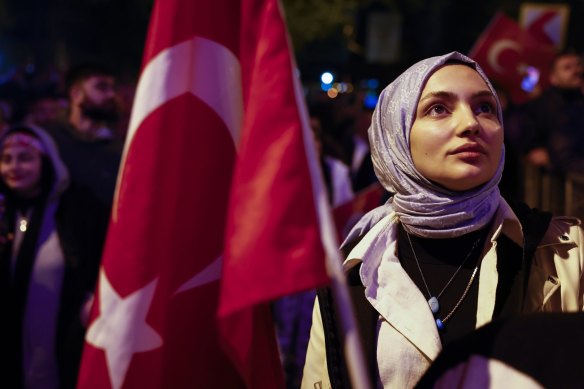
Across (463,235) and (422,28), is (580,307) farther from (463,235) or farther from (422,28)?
(422,28)

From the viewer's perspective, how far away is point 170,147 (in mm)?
3137

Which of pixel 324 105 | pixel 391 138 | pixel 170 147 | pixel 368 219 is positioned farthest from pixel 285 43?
pixel 324 105

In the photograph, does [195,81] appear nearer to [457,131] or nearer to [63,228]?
[457,131]

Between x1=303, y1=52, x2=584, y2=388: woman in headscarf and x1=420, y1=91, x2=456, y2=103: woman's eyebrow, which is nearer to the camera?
x1=303, y1=52, x2=584, y2=388: woman in headscarf

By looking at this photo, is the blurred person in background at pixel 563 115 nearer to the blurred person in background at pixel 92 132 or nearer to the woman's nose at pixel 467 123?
the blurred person in background at pixel 92 132

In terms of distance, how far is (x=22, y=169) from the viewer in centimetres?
705

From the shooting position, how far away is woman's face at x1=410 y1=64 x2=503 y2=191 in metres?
3.25

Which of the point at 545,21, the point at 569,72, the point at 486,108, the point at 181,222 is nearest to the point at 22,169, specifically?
the point at 181,222

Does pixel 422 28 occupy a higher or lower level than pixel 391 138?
higher

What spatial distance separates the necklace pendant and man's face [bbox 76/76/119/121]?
6.29 m

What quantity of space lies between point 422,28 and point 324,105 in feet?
62.0

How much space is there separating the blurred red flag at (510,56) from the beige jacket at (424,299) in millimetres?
9252

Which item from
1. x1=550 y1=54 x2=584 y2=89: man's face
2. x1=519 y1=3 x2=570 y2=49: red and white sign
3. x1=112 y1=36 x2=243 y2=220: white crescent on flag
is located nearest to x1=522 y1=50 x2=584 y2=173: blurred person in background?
x1=550 y1=54 x2=584 y2=89: man's face

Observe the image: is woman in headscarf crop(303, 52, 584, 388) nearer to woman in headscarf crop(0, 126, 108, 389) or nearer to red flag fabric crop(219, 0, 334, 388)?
red flag fabric crop(219, 0, 334, 388)
